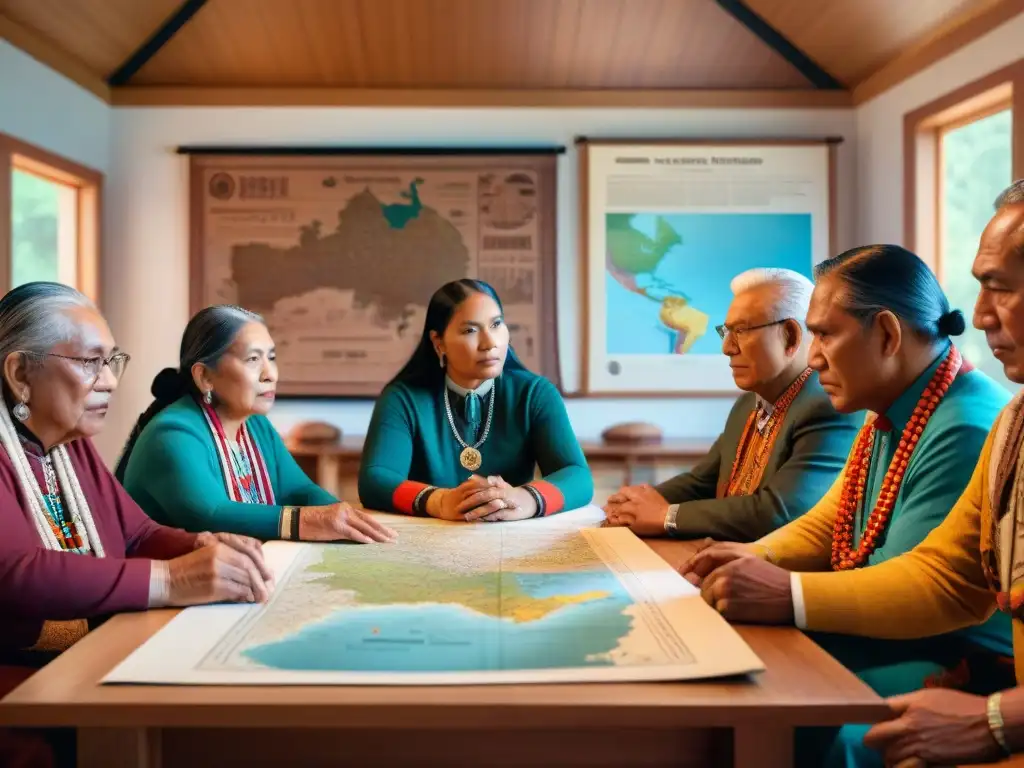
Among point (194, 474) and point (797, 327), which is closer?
point (194, 474)

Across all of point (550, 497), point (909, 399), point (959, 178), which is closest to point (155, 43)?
point (550, 497)

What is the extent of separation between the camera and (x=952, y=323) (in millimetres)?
1729

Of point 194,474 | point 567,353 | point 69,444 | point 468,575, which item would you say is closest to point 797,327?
point 468,575

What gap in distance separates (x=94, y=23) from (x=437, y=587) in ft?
13.4

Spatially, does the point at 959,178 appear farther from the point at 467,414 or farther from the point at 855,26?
the point at 467,414

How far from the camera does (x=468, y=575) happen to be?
1.62 metres

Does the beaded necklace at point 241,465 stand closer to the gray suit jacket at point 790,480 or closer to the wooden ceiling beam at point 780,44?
the gray suit jacket at point 790,480

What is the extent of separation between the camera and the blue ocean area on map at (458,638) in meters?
1.16

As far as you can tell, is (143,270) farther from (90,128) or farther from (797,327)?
(797,327)

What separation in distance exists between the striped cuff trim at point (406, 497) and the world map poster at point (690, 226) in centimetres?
270

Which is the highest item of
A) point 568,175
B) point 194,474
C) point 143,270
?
point 568,175

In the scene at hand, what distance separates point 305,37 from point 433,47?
65cm

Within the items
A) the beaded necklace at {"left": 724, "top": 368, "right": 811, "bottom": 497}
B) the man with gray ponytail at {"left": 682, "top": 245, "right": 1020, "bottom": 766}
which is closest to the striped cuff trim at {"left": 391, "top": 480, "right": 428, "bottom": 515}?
the beaded necklace at {"left": 724, "top": 368, "right": 811, "bottom": 497}

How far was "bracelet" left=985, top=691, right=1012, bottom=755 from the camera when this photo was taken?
4.07ft
